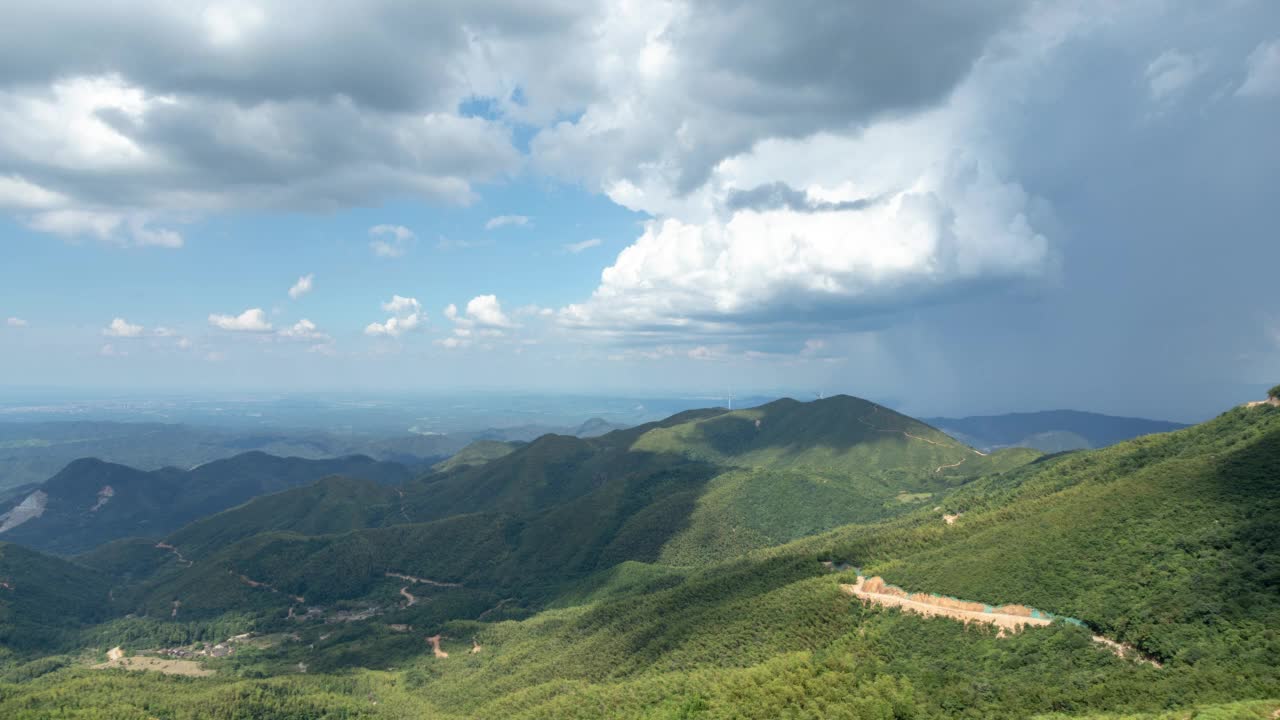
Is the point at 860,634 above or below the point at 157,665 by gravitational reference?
above

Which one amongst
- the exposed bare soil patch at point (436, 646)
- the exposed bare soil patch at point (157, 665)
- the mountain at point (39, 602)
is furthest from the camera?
the mountain at point (39, 602)

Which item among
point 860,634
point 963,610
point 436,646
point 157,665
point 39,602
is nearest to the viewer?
point 963,610

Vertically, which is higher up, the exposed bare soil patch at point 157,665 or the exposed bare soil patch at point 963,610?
the exposed bare soil patch at point 963,610

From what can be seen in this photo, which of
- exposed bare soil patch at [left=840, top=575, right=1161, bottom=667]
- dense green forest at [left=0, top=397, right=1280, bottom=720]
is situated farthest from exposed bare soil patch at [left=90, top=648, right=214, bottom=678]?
exposed bare soil patch at [left=840, top=575, right=1161, bottom=667]

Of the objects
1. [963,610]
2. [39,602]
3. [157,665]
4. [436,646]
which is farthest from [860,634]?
[39,602]

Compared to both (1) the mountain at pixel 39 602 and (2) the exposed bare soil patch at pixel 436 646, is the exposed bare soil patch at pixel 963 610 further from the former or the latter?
(1) the mountain at pixel 39 602

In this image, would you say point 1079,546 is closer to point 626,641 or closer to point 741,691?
point 741,691

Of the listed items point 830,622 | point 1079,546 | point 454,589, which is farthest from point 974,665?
point 454,589

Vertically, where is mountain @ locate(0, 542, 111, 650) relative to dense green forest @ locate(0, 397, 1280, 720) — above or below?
below

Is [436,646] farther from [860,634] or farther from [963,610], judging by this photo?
[963,610]

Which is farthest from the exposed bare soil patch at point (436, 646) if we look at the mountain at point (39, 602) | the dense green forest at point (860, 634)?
the mountain at point (39, 602)

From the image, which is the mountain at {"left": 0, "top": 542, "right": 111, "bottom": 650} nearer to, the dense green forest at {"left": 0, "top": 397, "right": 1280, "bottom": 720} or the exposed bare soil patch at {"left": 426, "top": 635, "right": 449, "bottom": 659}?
the dense green forest at {"left": 0, "top": 397, "right": 1280, "bottom": 720}
